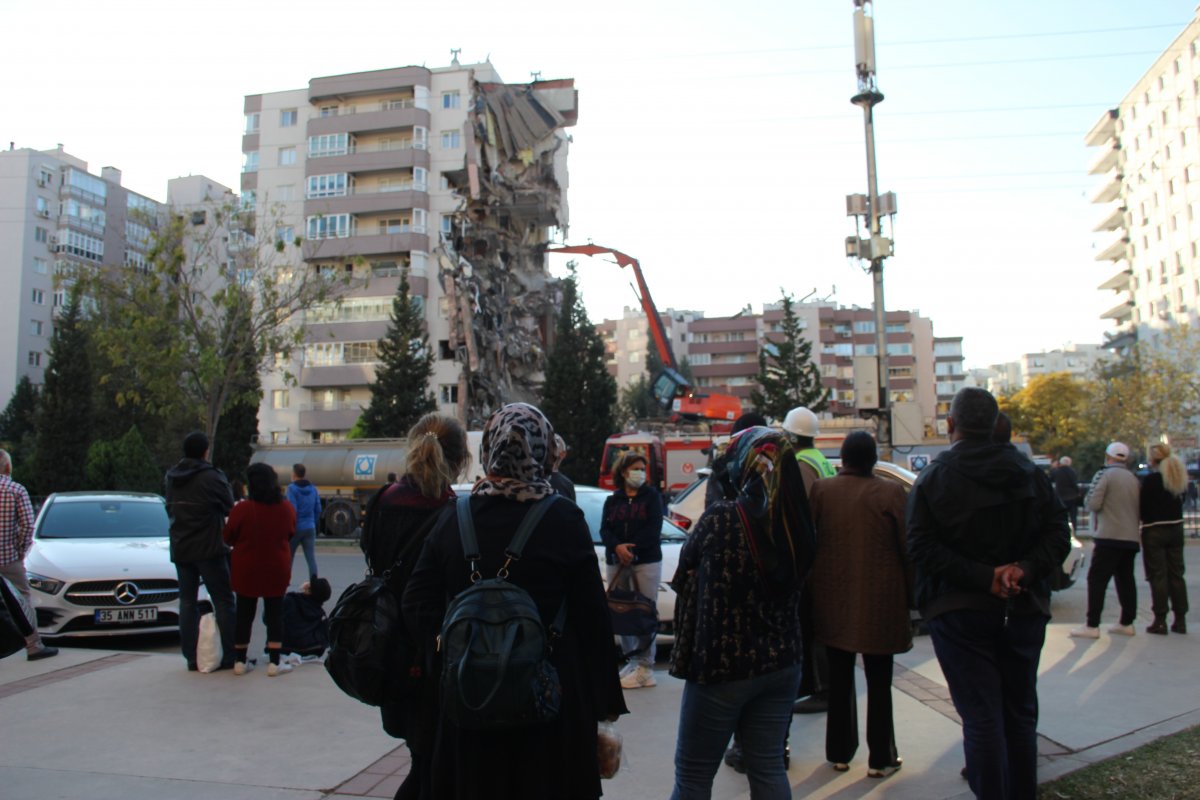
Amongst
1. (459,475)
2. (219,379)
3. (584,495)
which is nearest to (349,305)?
(219,379)

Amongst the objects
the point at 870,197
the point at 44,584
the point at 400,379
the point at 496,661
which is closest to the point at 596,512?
the point at 44,584

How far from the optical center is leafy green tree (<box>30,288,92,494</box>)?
51.4 meters

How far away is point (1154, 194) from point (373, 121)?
198 ft

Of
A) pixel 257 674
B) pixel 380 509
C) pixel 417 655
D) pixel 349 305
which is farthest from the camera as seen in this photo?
pixel 349 305

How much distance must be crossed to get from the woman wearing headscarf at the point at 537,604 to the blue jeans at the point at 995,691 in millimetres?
1884

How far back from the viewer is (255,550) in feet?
23.4

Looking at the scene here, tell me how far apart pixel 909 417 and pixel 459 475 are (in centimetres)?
1565

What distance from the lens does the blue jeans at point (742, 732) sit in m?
3.46

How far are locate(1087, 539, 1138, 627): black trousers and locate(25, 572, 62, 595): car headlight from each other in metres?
10.1

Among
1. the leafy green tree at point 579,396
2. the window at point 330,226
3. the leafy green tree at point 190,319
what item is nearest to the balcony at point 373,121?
the window at point 330,226

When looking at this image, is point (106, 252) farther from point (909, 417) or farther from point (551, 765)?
point (551, 765)

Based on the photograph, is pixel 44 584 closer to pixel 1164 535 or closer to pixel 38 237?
pixel 1164 535

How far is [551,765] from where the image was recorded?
9.09 ft

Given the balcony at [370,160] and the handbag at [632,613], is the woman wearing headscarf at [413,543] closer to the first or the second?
the handbag at [632,613]
